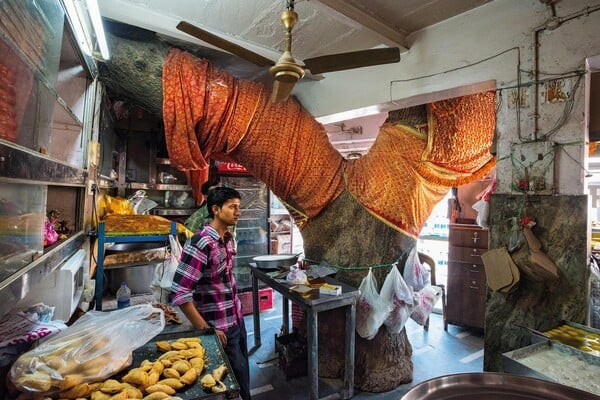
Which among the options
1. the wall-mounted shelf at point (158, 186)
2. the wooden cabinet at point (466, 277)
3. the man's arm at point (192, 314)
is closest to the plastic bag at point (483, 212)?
the man's arm at point (192, 314)

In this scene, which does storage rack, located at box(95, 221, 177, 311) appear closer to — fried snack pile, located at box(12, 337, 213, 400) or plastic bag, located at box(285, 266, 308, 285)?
plastic bag, located at box(285, 266, 308, 285)

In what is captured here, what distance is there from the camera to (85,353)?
109cm

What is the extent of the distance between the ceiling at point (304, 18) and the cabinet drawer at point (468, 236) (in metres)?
2.97

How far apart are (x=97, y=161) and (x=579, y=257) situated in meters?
3.59

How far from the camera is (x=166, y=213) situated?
4742mm

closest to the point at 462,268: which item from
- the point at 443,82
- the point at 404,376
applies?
the point at 404,376

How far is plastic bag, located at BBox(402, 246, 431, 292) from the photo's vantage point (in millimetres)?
3061

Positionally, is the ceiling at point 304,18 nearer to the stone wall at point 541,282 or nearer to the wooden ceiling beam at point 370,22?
the wooden ceiling beam at point 370,22

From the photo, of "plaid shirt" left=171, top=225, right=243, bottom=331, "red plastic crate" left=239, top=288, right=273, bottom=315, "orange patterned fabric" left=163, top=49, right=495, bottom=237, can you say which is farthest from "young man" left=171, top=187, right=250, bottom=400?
"red plastic crate" left=239, top=288, right=273, bottom=315

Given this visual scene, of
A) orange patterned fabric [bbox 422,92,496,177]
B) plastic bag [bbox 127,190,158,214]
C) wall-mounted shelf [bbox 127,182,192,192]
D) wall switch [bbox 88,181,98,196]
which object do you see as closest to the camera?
wall switch [bbox 88,181,98,196]

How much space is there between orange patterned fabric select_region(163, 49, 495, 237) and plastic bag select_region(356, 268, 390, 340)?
2.18 ft

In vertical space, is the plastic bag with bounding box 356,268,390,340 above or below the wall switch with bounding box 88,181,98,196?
below

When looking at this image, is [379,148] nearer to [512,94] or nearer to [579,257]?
[512,94]

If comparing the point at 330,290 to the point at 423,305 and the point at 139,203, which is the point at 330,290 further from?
the point at 139,203
